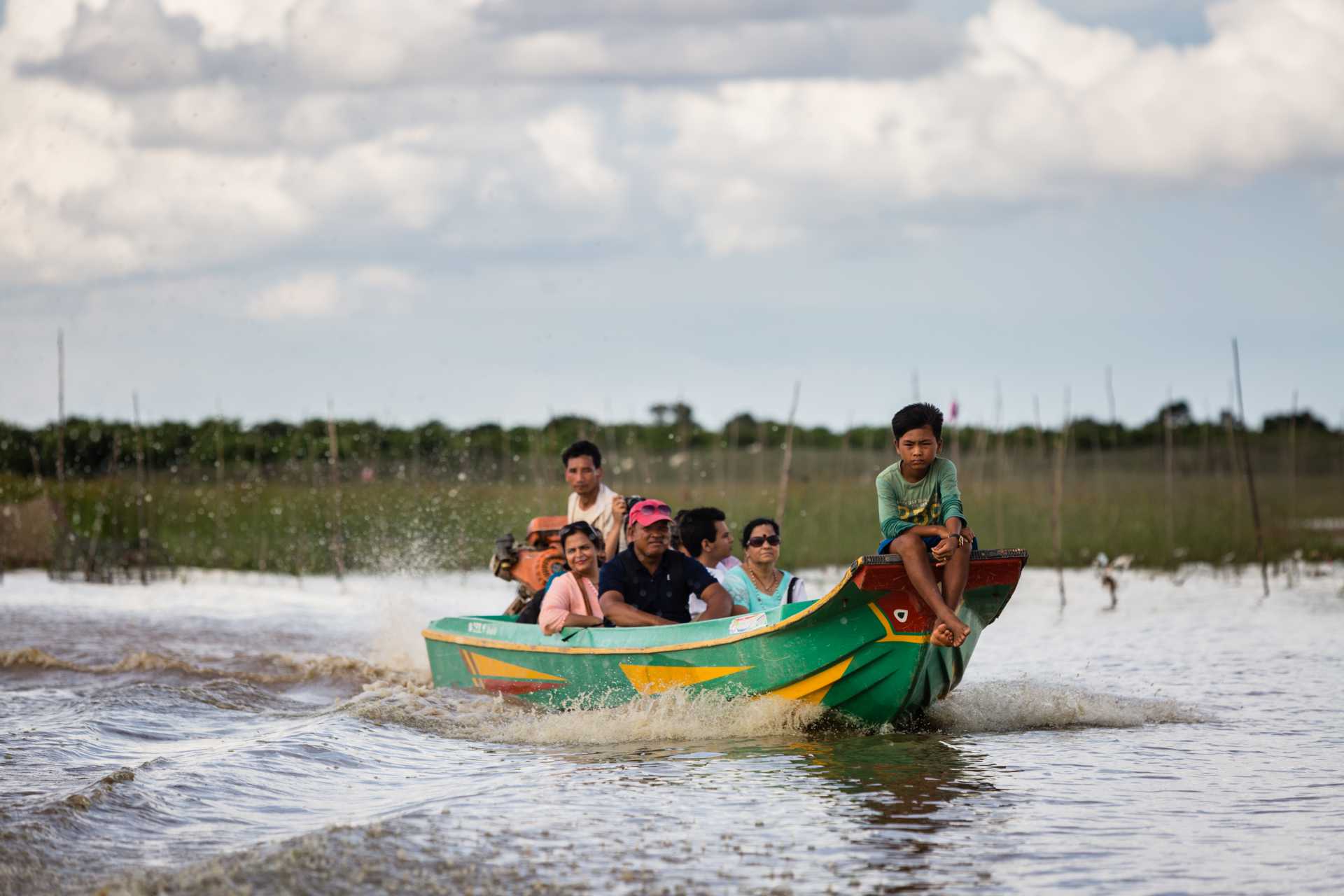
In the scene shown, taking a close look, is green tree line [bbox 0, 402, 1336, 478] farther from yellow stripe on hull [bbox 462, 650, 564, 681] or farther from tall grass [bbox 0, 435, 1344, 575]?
yellow stripe on hull [bbox 462, 650, 564, 681]

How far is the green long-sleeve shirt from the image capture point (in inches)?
259

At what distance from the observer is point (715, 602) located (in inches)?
310

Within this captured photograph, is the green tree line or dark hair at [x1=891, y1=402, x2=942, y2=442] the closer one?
dark hair at [x1=891, y1=402, x2=942, y2=442]

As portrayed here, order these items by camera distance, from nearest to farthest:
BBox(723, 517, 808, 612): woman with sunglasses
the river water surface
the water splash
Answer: the river water surface < the water splash < BBox(723, 517, 808, 612): woman with sunglasses

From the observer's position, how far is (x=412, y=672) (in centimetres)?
1123

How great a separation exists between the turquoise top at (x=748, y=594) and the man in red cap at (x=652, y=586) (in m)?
0.25

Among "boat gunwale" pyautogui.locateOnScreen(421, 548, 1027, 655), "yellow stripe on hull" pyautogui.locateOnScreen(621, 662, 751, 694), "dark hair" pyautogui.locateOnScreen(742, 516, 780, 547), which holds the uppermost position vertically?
"dark hair" pyautogui.locateOnScreen(742, 516, 780, 547)

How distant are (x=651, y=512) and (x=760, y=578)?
0.95 metres

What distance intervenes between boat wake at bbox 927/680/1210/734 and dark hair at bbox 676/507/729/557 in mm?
1706

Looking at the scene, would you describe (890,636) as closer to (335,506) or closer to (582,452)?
(582,452)

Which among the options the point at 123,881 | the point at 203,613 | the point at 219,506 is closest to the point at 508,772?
the point at 123,881

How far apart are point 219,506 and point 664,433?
9261 mm

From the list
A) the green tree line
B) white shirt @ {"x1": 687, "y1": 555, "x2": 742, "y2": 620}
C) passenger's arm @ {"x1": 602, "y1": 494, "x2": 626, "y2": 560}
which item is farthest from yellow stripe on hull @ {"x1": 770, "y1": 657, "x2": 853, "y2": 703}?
the green tree line

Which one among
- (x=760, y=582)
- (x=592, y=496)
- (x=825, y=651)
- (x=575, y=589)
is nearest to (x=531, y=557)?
(x=592, y=496)
